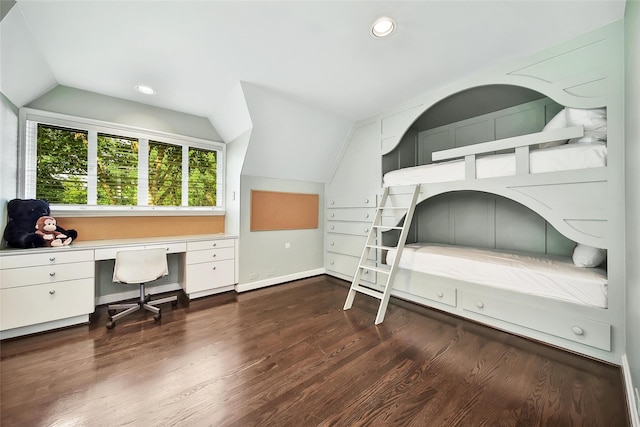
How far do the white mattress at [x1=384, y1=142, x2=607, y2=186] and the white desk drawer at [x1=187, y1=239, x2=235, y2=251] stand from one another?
229cm

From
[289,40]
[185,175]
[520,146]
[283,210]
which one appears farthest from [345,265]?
[289,40]

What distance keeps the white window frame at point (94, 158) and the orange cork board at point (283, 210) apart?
0.64 metres

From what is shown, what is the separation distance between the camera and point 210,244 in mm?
3092

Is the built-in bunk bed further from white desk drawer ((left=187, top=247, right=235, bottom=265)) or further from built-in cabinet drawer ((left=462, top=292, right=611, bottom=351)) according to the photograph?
white desk drawer ((left=187, top=247, right=235, bottom=265))

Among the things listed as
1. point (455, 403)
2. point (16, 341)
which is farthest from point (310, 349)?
point (16, 341)

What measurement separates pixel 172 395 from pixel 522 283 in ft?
8.78

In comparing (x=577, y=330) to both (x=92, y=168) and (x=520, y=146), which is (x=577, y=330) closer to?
(x=520, y=146)

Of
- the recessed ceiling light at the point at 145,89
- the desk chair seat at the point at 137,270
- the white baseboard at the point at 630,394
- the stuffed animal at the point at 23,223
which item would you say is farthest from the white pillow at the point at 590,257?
the stuffed animal at the point at 23,223

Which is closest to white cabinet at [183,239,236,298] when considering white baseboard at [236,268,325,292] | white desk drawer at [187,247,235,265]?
white desk drawer at [187,247,235,265]

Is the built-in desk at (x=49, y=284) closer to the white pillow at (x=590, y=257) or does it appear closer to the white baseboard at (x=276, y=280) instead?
the white baseboard at (x=276, y=280)

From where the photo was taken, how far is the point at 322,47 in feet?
6.70

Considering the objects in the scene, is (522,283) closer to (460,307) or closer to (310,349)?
(460,307)

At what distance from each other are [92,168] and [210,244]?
1.57m

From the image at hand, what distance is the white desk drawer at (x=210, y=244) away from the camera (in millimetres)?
2958
